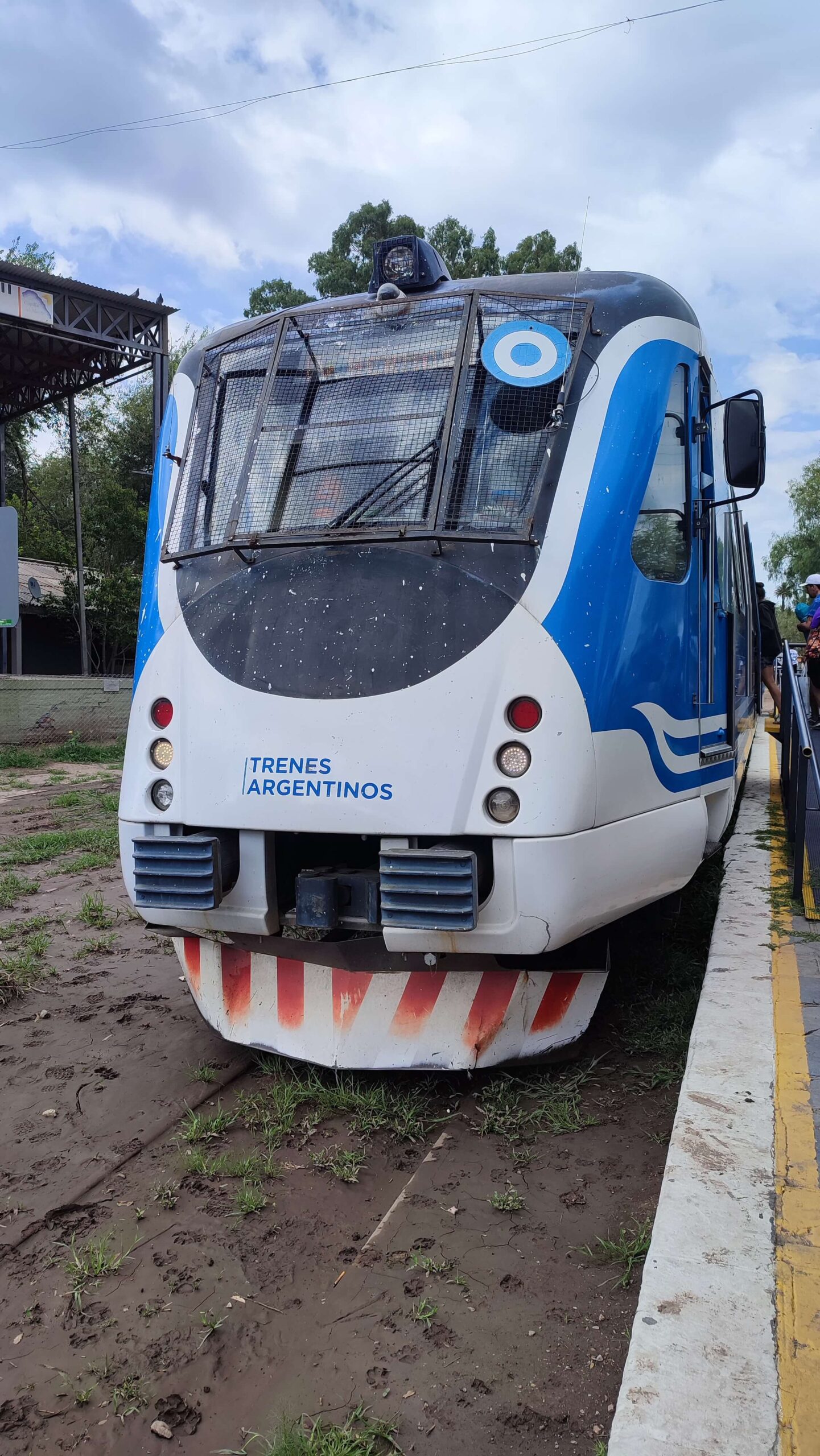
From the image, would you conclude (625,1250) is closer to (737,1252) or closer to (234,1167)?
(737,1252)

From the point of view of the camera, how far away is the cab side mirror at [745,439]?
14.4ft

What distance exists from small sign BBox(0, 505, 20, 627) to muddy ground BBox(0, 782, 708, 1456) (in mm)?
2628

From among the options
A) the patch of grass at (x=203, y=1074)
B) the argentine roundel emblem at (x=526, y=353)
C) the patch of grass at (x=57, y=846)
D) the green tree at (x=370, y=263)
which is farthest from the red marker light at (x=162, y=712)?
the green tree at (x=370, y=263)

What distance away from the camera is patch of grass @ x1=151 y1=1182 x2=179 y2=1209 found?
311cm

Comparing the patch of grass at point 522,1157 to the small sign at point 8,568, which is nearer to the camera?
the patch of grass at point 522,1157

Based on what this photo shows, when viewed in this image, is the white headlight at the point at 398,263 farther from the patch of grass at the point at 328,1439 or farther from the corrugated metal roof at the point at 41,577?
the corrugated metal roof at the point at 41,577

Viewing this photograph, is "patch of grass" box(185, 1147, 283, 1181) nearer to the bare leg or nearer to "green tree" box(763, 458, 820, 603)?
the bare leg

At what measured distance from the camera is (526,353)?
3859mm

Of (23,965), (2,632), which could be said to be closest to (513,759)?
(23,965)

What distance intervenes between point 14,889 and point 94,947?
160cm

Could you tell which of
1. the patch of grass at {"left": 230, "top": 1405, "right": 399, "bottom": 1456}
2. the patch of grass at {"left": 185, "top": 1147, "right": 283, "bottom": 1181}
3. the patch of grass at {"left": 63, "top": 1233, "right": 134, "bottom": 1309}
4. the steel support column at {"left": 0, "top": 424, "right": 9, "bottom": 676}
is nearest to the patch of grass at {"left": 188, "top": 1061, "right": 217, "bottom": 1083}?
the patch of grass at {"left": 185, "top": 1147, "right": 283, "bottom": 1181}

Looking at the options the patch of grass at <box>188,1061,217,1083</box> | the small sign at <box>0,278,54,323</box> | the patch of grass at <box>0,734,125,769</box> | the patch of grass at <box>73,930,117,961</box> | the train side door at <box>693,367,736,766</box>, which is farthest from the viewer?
the small sign at <box>0,278,54,323</box>

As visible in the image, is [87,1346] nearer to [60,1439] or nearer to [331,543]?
[60,1439]

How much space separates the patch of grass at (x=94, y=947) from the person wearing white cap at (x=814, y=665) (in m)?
8.19
